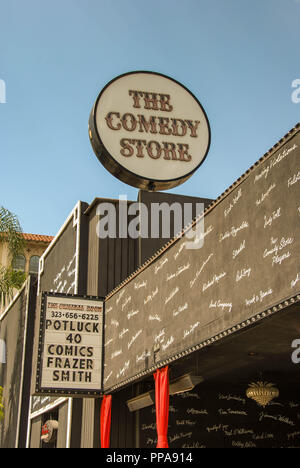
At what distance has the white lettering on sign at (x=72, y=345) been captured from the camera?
1504cm

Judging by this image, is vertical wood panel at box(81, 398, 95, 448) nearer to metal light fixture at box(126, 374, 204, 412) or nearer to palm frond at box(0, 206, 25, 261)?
metal light fixture at box(126, 374, 204, 412)

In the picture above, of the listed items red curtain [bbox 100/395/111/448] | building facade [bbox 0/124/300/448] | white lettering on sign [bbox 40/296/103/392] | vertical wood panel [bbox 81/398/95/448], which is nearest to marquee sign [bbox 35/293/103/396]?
white lettering on sign [bbox 40/296/103/392]

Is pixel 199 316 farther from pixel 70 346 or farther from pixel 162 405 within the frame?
pixel 70 346

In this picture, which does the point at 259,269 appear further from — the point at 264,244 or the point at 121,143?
the point at 121,143

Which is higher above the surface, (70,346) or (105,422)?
(70,346)

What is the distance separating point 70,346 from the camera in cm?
1538

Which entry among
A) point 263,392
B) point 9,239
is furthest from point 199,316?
point 9,239

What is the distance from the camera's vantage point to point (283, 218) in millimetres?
8281

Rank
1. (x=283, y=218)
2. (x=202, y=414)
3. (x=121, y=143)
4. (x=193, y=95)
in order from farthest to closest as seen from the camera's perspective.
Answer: (x=202, y=414), (x=193, y=95), (x=121, y=143), (x=283, y=218)

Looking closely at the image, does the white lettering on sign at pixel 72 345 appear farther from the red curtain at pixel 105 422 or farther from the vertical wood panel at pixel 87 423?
the vertical wood panel at pixel 87 423

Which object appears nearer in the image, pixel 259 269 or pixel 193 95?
pixel 259 269

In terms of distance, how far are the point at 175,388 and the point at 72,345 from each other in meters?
3.72
